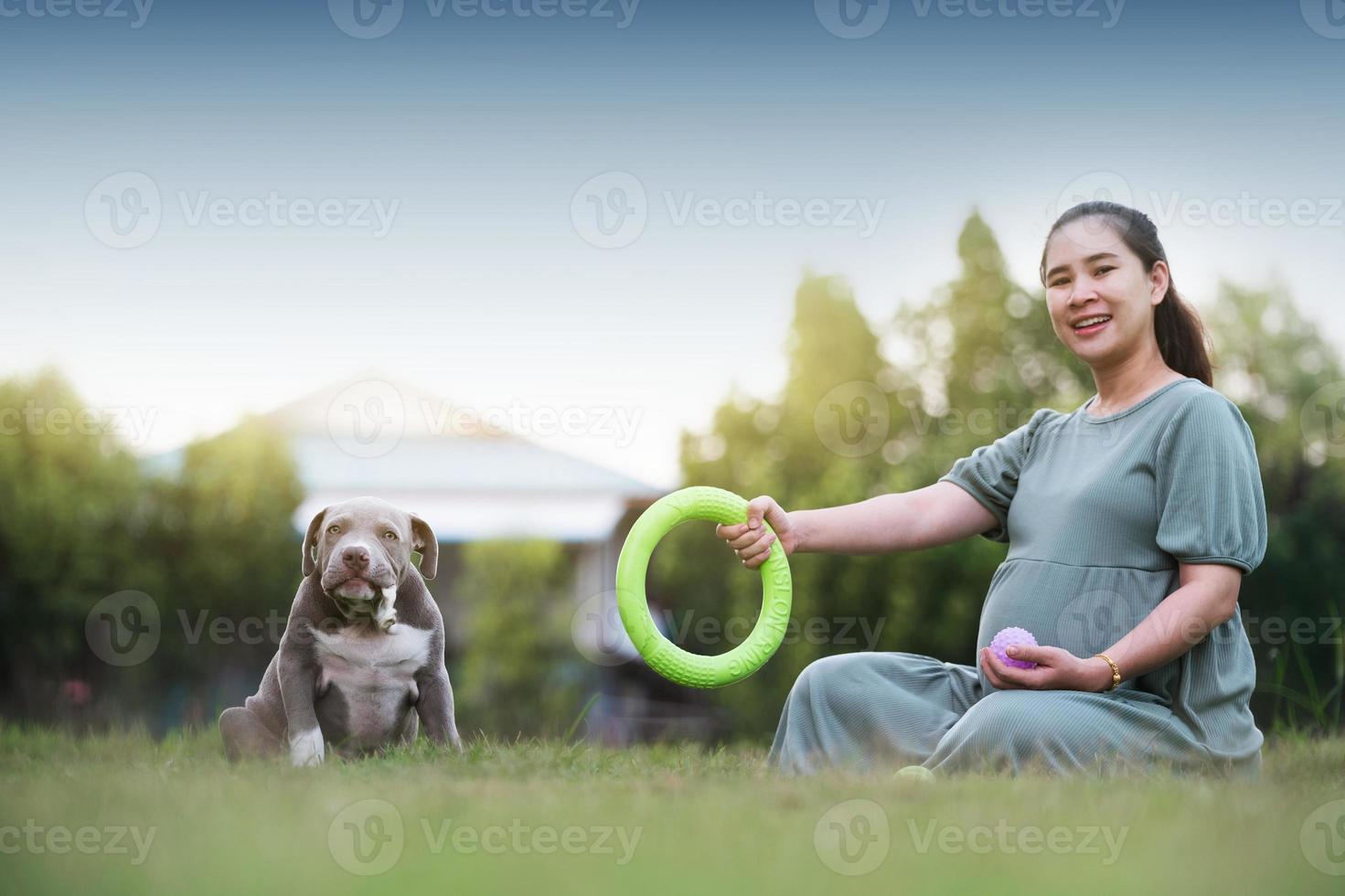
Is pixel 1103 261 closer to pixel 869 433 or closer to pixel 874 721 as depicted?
pixel 874 721

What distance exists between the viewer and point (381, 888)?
6.10ft

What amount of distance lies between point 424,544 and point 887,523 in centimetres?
154

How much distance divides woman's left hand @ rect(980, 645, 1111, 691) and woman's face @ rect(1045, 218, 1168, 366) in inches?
36.7

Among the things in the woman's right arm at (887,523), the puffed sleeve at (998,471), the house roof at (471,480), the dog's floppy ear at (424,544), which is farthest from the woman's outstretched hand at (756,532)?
the house roof at (471,480)

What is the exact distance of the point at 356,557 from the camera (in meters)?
3.35

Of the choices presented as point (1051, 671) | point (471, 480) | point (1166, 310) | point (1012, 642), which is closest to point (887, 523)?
point (1012, 642)

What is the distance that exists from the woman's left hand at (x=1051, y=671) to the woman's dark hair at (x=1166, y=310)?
1.05 m

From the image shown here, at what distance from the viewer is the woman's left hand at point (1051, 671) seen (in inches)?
117

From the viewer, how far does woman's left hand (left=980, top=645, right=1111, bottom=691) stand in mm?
2979

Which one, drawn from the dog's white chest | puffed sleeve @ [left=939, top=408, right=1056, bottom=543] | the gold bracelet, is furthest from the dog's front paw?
the gold bracelet

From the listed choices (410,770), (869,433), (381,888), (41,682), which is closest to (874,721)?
(410,770)

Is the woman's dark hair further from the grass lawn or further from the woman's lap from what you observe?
the grass lawn

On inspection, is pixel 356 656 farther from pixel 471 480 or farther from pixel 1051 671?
pixel 471 480

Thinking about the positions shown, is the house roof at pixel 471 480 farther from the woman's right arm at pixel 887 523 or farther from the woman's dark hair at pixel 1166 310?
the woman's dark hair at pixel 1166 310
